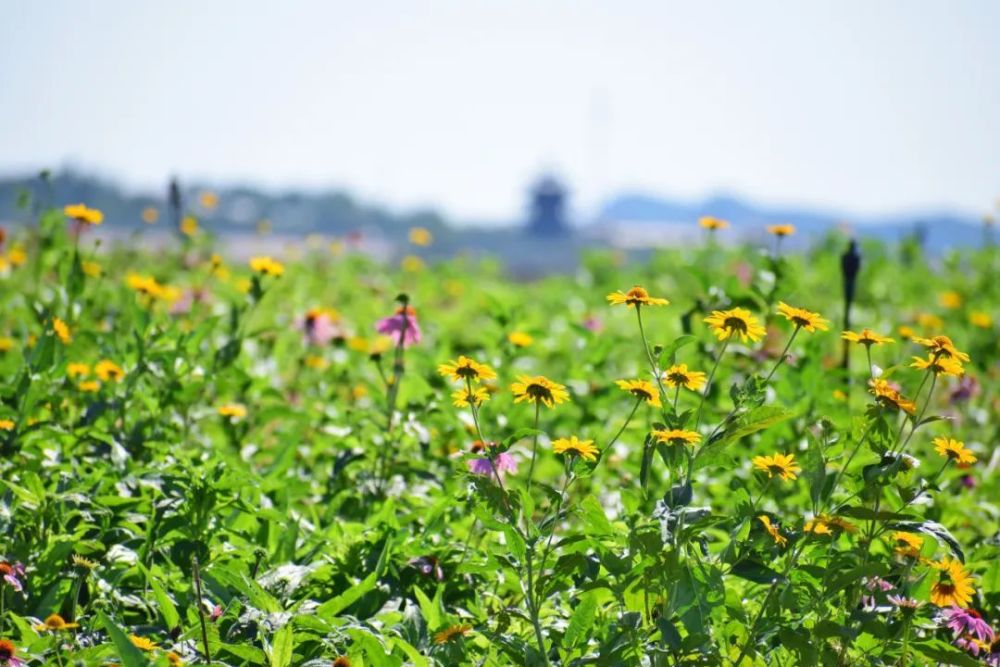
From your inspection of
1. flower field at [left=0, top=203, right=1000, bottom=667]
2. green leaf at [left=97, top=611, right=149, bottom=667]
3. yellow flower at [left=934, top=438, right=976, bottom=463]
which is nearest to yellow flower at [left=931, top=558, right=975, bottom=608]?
flower field at [left=0, top=203, right=1000, bottom=667]

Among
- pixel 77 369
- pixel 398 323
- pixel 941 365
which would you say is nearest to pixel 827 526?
pixel 941 365

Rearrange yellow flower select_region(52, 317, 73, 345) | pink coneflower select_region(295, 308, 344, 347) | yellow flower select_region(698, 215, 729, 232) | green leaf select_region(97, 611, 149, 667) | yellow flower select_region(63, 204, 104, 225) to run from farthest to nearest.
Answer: pink coneflower select_region(295, 308, 344, 347), yellow flower select_region(698, 215, 729, 232), yellow flower select_region(63, 204, 104, 225), yellow flower select_region(52, 317, 73, 345), green leaf select_region(97, 611, 149, 667)

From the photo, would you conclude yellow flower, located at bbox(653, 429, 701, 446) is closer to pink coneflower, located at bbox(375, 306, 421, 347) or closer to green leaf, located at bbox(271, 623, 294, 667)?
green leaf, located at bbox(271, 623, 294, 667)

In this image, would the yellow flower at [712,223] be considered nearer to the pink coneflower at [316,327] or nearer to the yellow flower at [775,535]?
the pink coneflower at [316,327]

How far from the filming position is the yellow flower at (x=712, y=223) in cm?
374

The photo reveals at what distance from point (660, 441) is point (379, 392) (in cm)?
153

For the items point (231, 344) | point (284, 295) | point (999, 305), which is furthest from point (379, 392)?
point (999, 305)

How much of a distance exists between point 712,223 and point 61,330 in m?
2.02

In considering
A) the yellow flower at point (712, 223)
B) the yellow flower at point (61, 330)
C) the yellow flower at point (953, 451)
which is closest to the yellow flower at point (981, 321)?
the yellow flower at point (712, 223)

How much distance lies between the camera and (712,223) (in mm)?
3754

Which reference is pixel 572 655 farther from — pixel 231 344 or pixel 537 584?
pixel 231 344

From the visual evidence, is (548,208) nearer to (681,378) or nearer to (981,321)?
(981,321)

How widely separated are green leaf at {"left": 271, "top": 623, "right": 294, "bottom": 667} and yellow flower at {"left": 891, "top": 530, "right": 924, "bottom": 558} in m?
1.16

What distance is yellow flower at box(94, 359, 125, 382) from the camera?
129 inches
